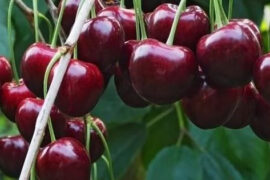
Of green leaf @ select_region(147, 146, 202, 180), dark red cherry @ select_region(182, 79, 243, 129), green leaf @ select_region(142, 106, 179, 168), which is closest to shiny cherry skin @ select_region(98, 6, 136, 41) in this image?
dark red cherry @ select_region(182, 79, 243, 129)

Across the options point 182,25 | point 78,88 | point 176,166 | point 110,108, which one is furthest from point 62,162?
point 110,108

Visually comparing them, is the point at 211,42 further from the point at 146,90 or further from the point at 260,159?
the point at 260,159

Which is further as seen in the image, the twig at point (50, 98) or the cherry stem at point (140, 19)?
the cherry stem at point (140, 19)

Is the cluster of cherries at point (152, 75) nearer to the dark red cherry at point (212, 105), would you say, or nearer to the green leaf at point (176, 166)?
the dark red cherry at point (212, 105)

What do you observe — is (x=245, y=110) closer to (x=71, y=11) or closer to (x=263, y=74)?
(x=263, y=74)

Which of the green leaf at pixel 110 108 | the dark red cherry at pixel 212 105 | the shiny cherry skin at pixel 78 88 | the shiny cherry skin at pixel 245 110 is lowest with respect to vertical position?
the green leaf at pixel 110 108

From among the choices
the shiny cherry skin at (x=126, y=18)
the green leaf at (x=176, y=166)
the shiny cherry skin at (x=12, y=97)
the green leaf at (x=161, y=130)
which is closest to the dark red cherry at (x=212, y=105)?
the shiny cherry skin at (x=126, y=18)

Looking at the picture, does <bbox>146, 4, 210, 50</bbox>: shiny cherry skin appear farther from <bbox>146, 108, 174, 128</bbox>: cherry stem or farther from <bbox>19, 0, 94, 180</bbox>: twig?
<bbox>146, 108, 174, 128</bbox>: cherry stem

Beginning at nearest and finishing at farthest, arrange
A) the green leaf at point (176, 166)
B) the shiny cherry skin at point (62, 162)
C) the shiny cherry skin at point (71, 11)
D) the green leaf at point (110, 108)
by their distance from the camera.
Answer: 1. the shiny cherry skin at point (62, 162)
2. the shiny cherry skin at point (71, 11)
3. the green leaf at point (176, 166)
4. the green leaf at point (110, 108)
